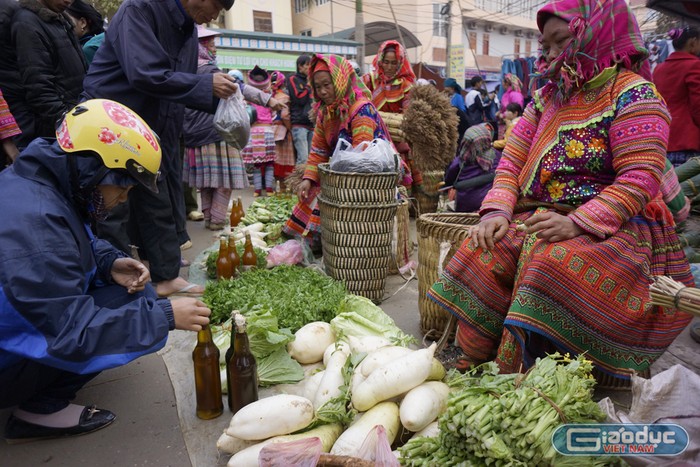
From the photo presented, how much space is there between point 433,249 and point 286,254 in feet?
5.18

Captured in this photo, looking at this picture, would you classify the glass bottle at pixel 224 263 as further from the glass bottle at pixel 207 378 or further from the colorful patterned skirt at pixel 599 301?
the colorful patterned skirt at pixel 599 301

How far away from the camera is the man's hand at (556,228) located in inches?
82.7

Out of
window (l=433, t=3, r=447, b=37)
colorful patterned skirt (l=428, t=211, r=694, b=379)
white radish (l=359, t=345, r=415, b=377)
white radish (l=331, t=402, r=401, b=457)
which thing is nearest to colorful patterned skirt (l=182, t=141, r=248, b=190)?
white radish (l=359, t=345, r=415, b=377)

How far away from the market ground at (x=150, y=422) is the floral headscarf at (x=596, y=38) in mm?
1568

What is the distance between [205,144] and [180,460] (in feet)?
13.0

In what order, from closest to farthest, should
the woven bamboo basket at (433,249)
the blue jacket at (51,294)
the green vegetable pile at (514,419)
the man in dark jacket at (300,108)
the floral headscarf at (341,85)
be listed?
the green vegetable pile at (514,419) → the blue jacket at (51,294) → the woven bamboo basket at (433,249) → the floral headscarf at (341,85) → the man in dark jacket at (300,108)

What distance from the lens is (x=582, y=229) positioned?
211cm

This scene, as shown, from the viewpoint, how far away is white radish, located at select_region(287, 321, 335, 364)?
2633mm

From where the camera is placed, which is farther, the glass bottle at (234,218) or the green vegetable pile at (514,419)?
the glass bottle at (234,218)

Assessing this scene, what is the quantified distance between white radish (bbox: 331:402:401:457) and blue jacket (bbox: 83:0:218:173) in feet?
7.31

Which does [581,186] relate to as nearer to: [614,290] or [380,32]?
[614,290]

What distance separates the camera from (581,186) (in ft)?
7.56

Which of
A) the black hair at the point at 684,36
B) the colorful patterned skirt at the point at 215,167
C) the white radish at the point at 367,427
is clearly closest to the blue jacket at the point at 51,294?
the white radish at the point at 367,427

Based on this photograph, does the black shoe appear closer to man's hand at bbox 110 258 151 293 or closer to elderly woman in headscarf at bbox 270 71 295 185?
man's hand at bbox 110 258 151 293
